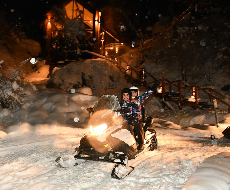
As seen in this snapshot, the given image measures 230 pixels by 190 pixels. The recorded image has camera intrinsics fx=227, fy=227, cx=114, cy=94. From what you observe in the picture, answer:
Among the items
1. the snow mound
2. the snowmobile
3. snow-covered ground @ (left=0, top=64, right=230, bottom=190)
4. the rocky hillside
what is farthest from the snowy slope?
the rocky hillside

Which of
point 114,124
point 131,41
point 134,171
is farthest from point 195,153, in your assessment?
point 131,41

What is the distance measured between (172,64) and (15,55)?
18296 mm

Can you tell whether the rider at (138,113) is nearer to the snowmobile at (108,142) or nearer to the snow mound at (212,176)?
the snowmobile at (108,142)

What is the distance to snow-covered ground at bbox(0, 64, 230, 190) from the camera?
3.85m

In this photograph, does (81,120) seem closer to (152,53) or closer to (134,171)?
(134,171)

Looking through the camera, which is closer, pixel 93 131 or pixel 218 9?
pixel 93 131

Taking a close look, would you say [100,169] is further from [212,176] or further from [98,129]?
[212,176]

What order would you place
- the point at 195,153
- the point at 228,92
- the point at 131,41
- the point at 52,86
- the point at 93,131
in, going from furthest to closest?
1. the point at 131,41
2. the point at 228,92
3. the point at 52,86
4. the point at 195,153
5. the point at 93,131

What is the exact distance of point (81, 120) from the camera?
11125mm

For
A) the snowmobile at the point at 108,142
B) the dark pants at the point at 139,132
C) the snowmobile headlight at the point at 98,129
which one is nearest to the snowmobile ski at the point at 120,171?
the snowmobile at the point at 108,142

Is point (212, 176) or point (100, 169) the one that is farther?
point (100, 169)

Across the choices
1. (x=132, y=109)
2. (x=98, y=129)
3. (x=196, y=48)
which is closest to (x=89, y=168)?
(x=98, y=129)

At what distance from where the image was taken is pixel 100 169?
4.79m

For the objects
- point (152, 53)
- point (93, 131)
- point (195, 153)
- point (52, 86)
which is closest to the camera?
point (93, 131)
